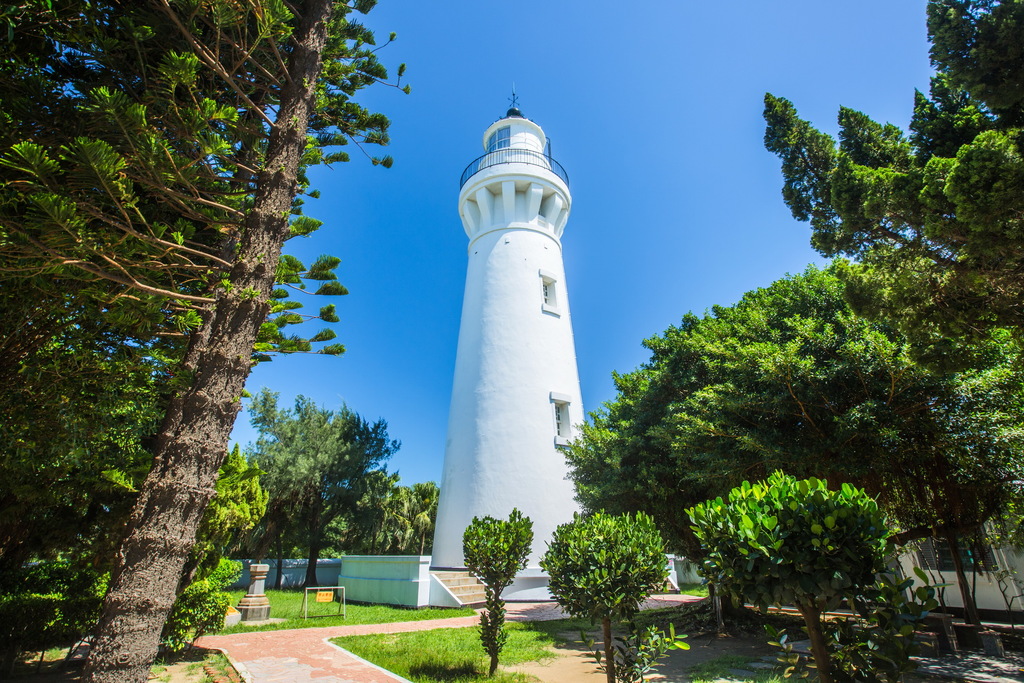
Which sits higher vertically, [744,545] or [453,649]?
[744,545]

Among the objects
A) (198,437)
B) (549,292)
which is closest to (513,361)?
(549,292)

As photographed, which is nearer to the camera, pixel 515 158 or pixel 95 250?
pixel 95 250

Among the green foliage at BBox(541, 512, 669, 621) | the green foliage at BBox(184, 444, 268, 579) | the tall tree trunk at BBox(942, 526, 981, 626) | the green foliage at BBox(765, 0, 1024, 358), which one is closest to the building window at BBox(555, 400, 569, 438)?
the tall tree trunk at BBox(942, 526, 981, 626)

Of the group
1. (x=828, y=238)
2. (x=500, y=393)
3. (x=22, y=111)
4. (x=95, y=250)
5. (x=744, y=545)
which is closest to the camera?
(x=744, y=545)

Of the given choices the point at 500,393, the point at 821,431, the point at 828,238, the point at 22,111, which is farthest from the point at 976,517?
the point at 22,111

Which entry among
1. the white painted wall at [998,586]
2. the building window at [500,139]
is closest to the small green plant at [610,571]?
the white painted wall at [998,586]

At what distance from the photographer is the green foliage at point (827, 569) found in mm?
2457

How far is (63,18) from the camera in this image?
4.27 meters

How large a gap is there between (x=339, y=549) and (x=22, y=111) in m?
27.4

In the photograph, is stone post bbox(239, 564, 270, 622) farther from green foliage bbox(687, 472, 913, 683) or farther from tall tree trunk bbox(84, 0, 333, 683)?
green foliage bbox(687, 472, 913, 683)

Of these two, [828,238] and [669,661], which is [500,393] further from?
[828,238]

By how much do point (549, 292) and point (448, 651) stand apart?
39.6 feet

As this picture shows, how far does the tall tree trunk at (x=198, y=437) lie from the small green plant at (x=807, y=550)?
361cm

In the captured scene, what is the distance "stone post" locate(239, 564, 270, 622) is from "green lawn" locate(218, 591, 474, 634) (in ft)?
1.16
